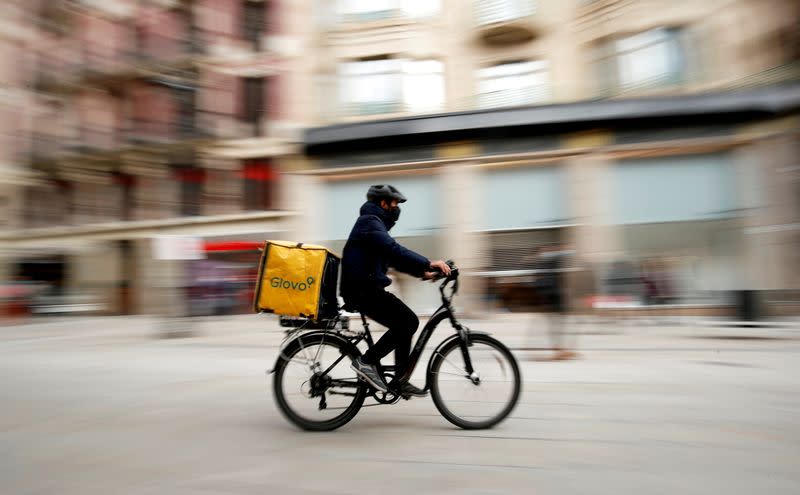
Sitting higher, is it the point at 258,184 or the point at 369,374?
the point at 258,184

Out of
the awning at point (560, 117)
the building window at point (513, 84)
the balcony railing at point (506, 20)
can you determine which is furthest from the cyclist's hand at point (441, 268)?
the balcony railing at point (506, 20)

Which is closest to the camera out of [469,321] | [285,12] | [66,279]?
[469,321]

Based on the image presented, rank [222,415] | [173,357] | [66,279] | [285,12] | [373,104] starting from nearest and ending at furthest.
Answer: [222,415] → [173,357] → [373,104] → [285,12] → [66,279]

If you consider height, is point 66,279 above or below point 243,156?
below

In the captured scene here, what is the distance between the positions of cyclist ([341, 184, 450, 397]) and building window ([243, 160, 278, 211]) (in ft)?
46.2

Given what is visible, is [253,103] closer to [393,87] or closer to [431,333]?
[393,87]

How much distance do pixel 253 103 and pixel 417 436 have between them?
52.4 feet

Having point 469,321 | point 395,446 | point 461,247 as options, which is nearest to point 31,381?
point 395,446

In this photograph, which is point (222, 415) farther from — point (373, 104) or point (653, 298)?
point (373, 104)

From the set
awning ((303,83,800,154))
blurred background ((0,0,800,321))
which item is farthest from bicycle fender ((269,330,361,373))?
awning ((303,83,800,154))

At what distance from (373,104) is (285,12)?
16.3 ft

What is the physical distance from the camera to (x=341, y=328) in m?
3.83

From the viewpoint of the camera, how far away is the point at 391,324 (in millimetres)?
3664

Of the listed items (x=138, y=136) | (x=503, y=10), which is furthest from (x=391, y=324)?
(x=138, y=136)
